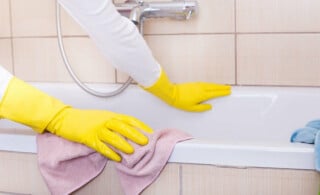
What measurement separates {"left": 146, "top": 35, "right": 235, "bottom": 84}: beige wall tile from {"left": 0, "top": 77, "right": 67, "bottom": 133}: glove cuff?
0.66m

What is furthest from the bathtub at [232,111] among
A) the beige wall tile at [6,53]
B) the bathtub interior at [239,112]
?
the beige wall tile at [6,53]

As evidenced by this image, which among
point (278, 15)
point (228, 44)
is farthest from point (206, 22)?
point (278, 15)

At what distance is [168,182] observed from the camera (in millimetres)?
977

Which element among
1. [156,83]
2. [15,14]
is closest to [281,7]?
[156,83]

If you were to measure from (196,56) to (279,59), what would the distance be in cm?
28

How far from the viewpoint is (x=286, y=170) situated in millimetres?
904

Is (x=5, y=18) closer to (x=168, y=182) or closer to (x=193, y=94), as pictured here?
(x=193, y=94)

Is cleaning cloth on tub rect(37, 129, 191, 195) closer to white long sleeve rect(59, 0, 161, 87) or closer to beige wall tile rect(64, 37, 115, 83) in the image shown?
white long sleeve rect(59, 0, 161, 87)

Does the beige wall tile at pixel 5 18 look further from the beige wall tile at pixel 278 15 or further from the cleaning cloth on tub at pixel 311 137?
the cleaning cloth on tub at pixel 311 137

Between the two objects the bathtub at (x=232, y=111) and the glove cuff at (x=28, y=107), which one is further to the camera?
the bathtub at (x=232, y=111)

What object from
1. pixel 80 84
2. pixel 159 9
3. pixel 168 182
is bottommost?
pixel 168 182

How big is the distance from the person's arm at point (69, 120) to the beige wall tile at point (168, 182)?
7 centimetres

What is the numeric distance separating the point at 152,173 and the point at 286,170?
26 centimetres

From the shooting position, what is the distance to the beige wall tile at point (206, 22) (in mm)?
1605
